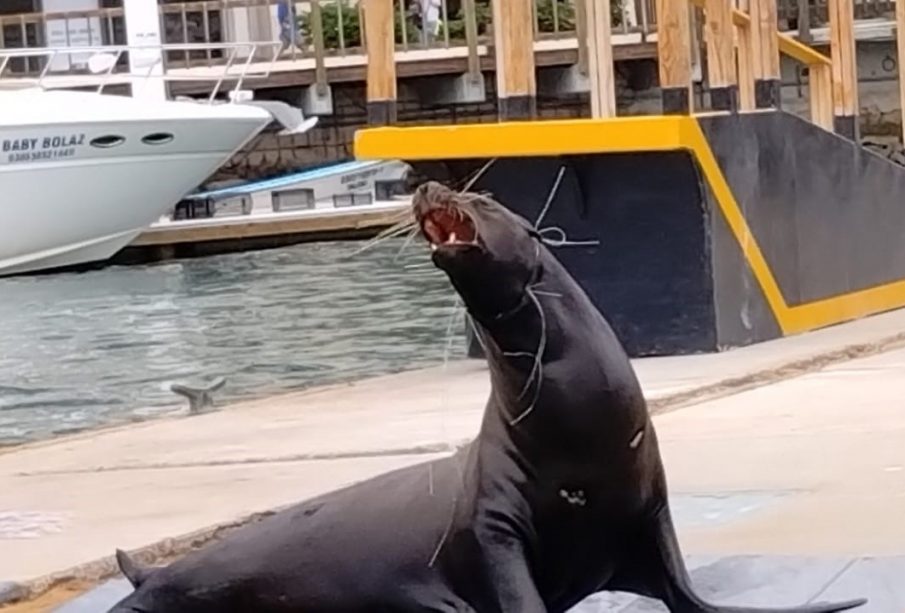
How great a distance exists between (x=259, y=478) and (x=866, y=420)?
230cm

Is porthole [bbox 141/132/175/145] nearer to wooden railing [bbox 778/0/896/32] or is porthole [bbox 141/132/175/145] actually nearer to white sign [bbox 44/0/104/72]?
white sign [bbox 44/0/104/72]

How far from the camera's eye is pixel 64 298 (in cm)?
2722

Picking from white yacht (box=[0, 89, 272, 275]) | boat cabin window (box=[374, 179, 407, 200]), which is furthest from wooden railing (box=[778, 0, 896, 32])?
white yacht (box=[0, 89, 272, 275])

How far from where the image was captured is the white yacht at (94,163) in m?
29.8

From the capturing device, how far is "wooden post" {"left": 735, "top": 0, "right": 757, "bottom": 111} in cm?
1331

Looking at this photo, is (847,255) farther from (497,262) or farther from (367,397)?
(497,262)

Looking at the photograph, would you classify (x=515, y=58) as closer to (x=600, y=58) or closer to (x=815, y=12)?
(x=600, y=58)

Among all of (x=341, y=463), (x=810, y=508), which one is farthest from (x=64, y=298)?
(x=810, y=508)

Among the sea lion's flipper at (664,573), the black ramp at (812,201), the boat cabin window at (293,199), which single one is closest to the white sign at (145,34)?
the boat cabin window at (293,199)

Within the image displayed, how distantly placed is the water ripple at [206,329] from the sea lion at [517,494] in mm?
8105

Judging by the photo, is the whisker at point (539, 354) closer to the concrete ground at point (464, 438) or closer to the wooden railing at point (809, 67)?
the concrete ground at point (464, 438)

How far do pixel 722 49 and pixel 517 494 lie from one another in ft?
26.3

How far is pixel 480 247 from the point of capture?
13.8ft

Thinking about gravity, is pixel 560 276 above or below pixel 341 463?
above
